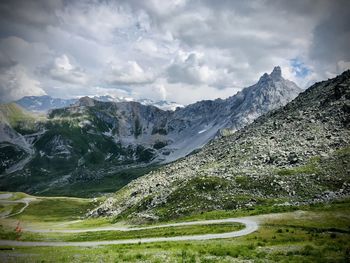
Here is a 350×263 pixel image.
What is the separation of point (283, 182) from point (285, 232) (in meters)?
42.2

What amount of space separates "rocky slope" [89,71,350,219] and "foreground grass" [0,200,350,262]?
87.0 feet

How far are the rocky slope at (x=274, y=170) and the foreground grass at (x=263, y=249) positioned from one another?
87.0ft

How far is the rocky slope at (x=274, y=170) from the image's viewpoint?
277 feet

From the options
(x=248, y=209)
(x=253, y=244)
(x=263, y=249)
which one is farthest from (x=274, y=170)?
(x=263, y=249)

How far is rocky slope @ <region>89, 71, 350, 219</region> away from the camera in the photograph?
8456cm

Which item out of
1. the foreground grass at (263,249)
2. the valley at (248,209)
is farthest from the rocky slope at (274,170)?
the foreground grass at (263,249)

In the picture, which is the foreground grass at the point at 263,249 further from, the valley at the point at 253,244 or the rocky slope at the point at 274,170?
the rocky slope at the point at 274,170

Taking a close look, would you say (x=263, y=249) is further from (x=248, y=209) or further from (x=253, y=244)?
(x=248, y=209)

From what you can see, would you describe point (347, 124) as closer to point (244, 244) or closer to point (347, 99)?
point (347, 99)

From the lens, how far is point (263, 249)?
37031mm

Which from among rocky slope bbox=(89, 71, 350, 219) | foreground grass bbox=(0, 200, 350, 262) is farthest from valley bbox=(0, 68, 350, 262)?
rocky slope bbox=(89, 71, 350, 219)

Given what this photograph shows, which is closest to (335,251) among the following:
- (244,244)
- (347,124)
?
(244,244)

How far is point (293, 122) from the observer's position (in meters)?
130

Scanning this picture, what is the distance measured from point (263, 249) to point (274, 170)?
207ft
